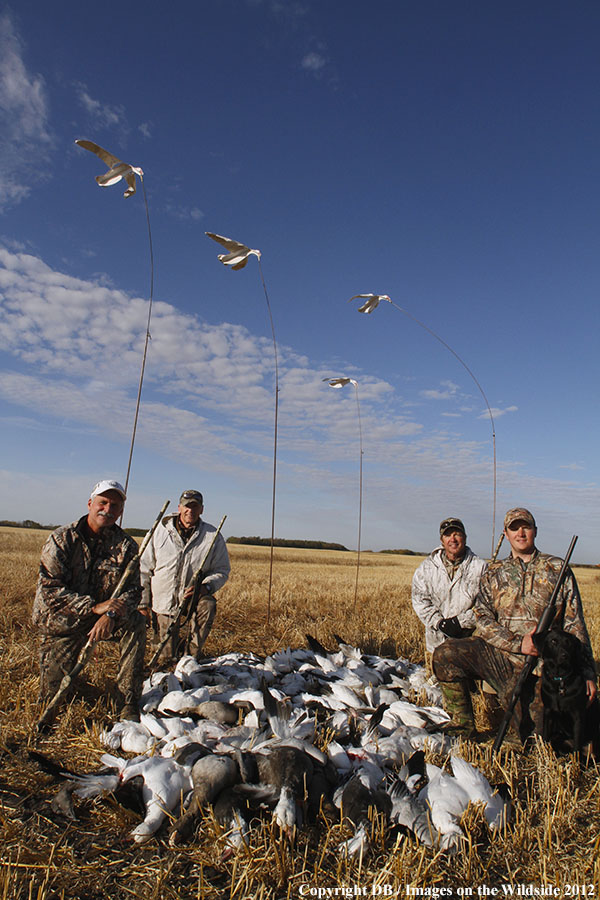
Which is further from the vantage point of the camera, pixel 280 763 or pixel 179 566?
pixel 179 566

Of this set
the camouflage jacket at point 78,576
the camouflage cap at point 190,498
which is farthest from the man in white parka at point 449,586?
Result: the camouflage jacket at point 78,576

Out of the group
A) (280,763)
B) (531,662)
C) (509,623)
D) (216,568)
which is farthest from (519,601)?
(216,568)

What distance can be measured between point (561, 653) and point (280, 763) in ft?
6.67

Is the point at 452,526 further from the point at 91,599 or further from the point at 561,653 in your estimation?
the point at 91,599

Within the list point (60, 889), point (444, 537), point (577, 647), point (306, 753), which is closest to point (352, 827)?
point (306, 753)

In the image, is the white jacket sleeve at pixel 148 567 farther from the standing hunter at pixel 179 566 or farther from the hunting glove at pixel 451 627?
the hunting glove at pixel 451 627

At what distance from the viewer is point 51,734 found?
152 inches

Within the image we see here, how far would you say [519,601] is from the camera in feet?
14.6

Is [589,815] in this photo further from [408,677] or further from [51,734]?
[51,734]

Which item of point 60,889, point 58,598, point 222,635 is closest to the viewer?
point 60,889

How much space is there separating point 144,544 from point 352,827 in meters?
3.50

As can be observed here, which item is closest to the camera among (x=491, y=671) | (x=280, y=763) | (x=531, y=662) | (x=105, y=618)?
(x=280, y=763)

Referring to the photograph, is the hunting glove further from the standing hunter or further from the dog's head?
the standing hunter

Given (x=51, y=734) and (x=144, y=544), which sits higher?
(x=144, y=544)
